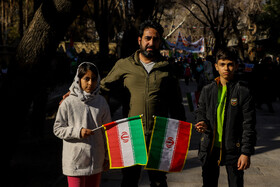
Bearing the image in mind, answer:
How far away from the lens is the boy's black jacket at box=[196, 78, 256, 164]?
114 inches

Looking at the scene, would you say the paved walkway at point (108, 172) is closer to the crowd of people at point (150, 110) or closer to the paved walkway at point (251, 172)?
the paved walkway at point (251, 172)

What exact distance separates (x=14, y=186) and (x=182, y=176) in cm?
226

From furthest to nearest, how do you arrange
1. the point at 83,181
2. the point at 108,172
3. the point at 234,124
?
the point at 108,172, the point at 234,124, the point at 83,181

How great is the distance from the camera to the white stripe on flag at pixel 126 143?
9.94ft

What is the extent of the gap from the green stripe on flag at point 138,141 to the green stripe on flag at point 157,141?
2.9 inches

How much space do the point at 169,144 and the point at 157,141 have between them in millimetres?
116

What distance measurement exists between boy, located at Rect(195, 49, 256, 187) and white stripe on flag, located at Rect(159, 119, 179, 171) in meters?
0.23

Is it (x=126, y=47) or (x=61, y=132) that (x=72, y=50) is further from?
(x=61, y=132)

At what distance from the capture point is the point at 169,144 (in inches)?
122

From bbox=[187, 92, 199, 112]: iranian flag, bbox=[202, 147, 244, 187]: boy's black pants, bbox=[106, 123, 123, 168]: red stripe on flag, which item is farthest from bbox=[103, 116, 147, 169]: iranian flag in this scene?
bbox=[187, 92, 199, 112]: iranian flag

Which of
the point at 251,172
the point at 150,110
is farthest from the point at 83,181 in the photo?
the point at 251,172

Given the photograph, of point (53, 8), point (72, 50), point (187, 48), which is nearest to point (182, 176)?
point (53, 8)

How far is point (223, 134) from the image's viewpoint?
9.85 ft

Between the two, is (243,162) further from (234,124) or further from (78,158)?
(78,158)
